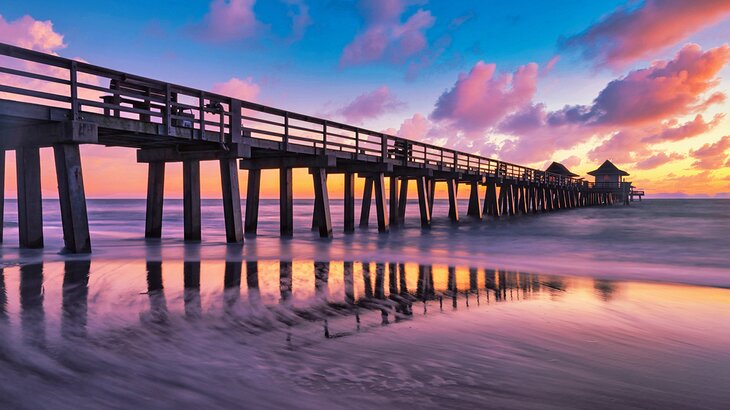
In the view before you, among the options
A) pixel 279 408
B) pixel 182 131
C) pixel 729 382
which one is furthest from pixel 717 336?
pixel 182 131

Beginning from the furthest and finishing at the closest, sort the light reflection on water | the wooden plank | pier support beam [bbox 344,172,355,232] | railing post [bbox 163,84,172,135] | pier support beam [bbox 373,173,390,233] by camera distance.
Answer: the wooden plank → pier support beam [bbox 373,173,390,233] → pier support beam [bbox 344,172,355,232] → railing post [bbox 163,84,172,135] → the light reflection on water

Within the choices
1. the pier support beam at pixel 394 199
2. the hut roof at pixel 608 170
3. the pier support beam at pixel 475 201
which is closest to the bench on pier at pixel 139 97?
the pier support beam at pixel 394 199

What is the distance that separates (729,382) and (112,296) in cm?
619

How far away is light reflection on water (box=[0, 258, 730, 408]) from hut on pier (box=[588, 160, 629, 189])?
84531mm

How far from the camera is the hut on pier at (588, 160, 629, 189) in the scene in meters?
82.5

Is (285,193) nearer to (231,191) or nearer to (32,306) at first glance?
(231,191)

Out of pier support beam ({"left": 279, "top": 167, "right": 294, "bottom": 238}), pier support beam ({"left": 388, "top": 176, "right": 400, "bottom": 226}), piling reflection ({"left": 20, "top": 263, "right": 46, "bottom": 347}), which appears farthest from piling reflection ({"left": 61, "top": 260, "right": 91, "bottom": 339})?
pier support beam ({"left": 388, "top": 176, "right": 400, "bottom": 226})

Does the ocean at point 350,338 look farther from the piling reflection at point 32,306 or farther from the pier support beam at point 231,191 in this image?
the pier support beam at point 231,191

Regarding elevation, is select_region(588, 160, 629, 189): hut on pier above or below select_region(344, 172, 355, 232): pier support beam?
above

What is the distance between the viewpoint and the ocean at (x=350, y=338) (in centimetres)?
293

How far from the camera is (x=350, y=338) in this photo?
4.14m

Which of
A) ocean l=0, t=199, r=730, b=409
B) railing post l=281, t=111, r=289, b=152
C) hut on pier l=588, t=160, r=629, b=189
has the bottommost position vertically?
ocean l=0, t=199, r=730, b=409

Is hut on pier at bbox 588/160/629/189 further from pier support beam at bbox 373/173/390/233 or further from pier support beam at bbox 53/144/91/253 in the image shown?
pier support beam at bbox 53/144/91/253

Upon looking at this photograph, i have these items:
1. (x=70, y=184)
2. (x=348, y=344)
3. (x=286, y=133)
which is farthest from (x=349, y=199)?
(x=348, y=344)
